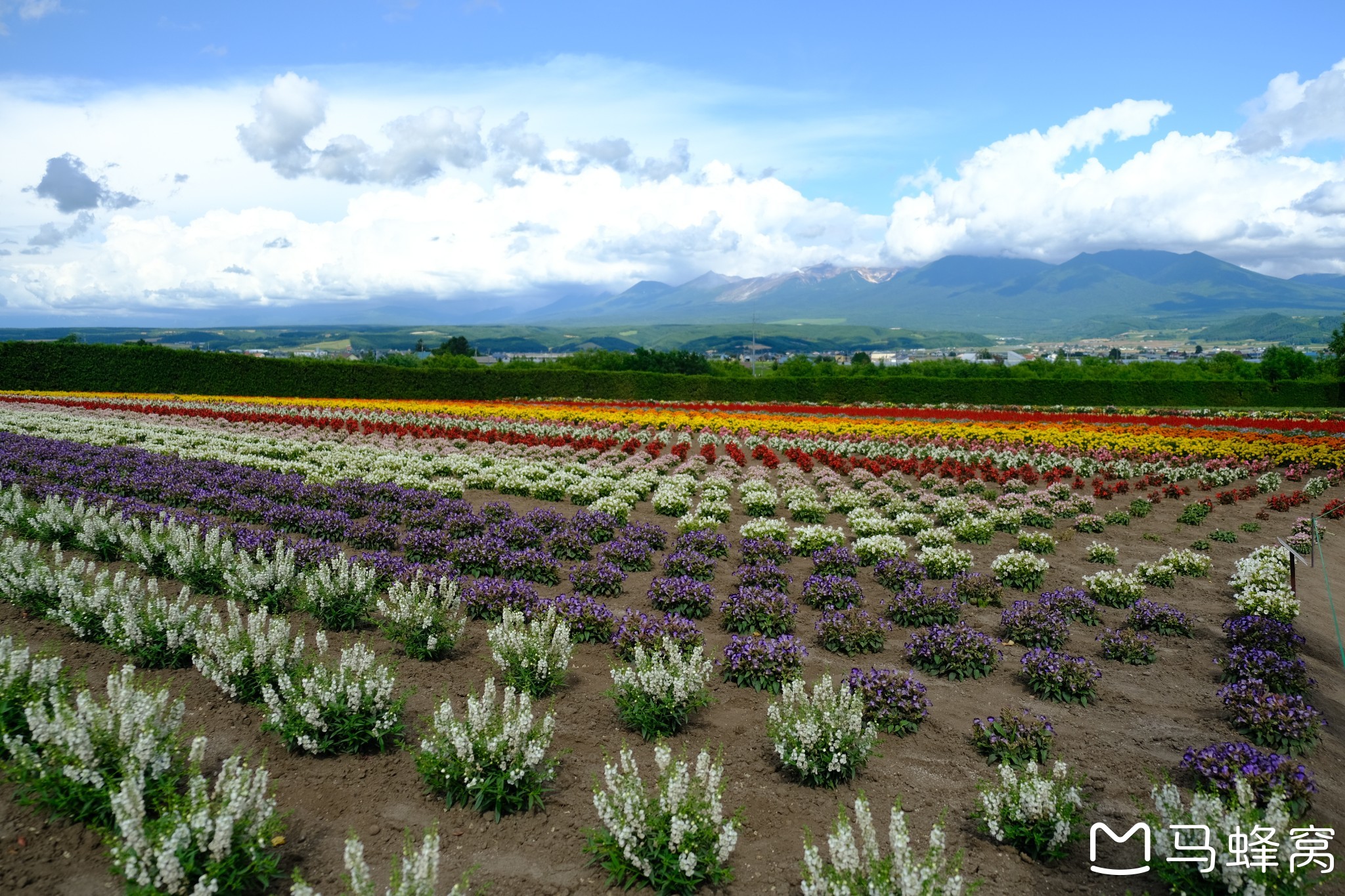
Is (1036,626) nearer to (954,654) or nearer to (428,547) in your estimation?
(954,654)

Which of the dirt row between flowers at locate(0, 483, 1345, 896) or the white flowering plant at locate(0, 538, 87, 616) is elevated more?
the white flowering plant at locate(0, 538, 87, 616)

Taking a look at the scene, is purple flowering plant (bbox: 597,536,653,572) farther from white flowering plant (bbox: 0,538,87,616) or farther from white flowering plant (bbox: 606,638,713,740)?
white flowering plant (bbox: 0,538,87,616)

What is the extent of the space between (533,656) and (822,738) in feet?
A: 8.86

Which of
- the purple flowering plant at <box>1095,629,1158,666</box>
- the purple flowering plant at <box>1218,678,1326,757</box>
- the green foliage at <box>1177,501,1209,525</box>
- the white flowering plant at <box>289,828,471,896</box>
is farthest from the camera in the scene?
the green foliage at <box>1177,501,1209,525</box>

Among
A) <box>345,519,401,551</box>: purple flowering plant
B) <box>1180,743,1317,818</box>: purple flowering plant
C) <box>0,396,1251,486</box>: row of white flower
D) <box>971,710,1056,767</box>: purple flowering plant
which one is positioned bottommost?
<box>971,710,1056,767</box>: purple flowering plant

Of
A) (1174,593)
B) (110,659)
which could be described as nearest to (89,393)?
(110,659)

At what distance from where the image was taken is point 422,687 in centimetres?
664

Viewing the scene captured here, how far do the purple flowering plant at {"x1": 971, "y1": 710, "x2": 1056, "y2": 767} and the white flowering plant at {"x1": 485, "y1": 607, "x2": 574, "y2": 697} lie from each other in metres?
3.57

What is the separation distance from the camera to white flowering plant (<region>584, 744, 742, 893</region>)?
423 cm

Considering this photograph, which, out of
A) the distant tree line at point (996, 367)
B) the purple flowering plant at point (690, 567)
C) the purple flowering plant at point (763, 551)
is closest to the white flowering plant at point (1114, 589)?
the purple flowering plant at point (763, 551)

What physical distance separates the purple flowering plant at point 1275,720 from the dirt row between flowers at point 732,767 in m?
0.15

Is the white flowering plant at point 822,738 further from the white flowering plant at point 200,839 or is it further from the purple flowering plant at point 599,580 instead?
the purple flowering plant at point 599,580

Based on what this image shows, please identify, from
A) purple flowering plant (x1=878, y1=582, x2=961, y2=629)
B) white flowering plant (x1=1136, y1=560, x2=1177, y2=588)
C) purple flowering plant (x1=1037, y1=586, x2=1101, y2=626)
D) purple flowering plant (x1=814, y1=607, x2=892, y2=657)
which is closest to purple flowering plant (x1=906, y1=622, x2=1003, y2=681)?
purple flowering plant (x1=814, y1=607, x2=892, y2=657)

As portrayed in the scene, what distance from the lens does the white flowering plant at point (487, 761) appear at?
493 centimetres
